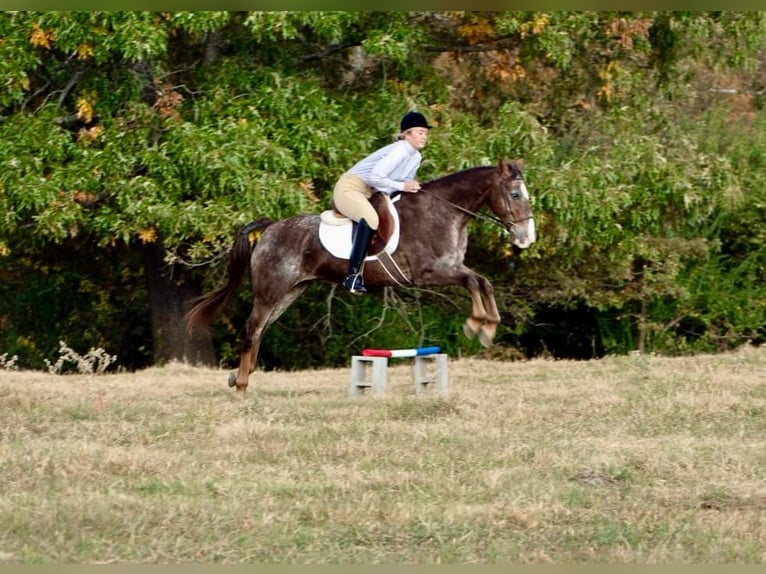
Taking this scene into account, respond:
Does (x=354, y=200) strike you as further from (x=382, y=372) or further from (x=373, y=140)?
(x=373, y=140)

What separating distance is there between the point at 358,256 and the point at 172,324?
879 centimetres

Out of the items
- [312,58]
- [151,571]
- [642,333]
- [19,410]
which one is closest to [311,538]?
[151,571]

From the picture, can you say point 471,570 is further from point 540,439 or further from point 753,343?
point 753,343

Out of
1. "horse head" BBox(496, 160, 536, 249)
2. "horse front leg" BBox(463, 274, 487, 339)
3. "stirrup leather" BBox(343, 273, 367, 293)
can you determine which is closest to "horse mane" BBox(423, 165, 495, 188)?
"horse head" BBox(496, 160, 536, 249)

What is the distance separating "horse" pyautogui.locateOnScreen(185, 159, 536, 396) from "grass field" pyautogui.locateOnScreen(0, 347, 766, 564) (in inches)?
33.1

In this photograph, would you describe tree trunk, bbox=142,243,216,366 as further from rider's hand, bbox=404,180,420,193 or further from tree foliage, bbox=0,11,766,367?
rider's hand, bbox=404,180,420,193

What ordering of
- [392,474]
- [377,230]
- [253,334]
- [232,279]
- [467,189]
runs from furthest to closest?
[232,279] → [253,334] → [467,189] → [377,230] → [392,474]

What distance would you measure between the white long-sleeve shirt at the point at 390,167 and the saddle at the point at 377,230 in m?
0.21

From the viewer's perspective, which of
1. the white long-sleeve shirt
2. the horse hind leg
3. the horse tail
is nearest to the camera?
the white long-sleeve shirt

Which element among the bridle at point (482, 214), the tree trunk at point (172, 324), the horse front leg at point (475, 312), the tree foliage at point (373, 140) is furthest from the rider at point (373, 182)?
the tree trunk at point (172, 324)

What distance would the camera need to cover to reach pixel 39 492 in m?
8.84

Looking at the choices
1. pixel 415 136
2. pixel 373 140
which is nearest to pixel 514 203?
pixel 415 136

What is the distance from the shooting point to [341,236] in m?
13.0

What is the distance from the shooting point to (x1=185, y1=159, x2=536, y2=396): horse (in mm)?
12781
